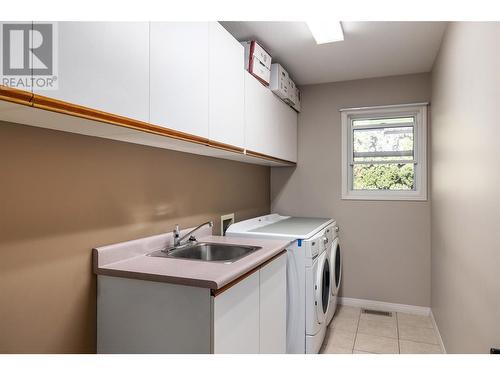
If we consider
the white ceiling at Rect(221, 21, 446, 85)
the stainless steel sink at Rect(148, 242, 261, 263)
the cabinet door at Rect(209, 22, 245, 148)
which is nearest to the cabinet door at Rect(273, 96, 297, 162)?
the white ceiling at Rect(221, 21, 446, 85)

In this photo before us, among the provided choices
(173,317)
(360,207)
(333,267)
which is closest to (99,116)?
(173,317)

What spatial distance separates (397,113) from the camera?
3.39m

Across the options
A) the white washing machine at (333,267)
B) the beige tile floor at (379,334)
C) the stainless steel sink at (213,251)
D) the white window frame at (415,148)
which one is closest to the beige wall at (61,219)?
the stainless steel sink at (213,251)

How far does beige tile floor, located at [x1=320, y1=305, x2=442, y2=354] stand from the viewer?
259 cm

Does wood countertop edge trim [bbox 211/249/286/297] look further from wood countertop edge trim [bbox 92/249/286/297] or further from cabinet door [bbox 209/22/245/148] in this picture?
cabinet door [bbox 209/22/245/148]

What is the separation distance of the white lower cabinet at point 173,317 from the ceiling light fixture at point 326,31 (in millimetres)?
1647

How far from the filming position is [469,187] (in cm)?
170

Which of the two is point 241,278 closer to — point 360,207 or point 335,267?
point 335,267

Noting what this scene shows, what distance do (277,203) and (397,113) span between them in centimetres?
160

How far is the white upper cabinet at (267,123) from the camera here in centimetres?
234

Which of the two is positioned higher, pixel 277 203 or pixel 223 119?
pixel 223 119
